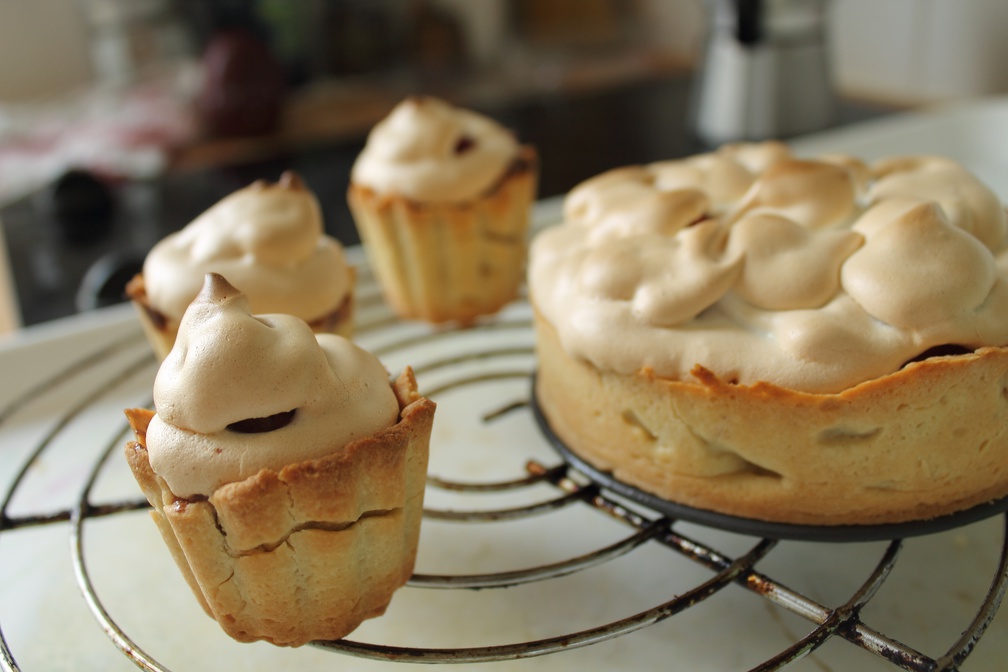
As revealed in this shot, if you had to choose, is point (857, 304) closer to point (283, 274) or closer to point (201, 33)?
point (283, 274)

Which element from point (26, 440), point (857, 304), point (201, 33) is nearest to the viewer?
point (857, 304)

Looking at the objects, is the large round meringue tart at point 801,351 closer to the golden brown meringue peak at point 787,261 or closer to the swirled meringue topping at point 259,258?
the golden brown meringue peak at point 787,261

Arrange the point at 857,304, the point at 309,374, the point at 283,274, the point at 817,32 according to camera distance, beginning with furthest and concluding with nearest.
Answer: the point at 817,32
the point at 283,274
the point at 857,304
the point at 309,374

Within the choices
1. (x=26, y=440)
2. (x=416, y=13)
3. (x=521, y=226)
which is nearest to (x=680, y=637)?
(x=521, y=226)

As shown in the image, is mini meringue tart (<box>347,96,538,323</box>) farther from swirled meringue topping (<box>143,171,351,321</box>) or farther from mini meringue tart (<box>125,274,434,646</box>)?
mini meringue tart (<box>125,274,434,646</box>)

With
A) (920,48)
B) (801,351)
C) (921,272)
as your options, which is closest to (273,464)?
(801,351)
